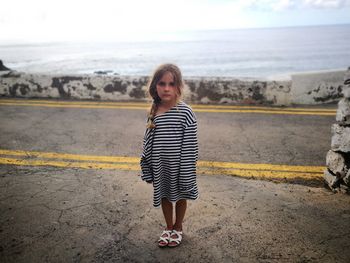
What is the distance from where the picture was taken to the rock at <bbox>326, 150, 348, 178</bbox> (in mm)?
3010

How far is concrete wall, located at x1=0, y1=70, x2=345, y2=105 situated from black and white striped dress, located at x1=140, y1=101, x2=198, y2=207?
415 cm

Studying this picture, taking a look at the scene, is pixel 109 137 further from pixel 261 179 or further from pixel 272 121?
pixel 272 121

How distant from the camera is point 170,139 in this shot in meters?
2.18

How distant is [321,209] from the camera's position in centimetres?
281

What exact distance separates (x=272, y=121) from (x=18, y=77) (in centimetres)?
596

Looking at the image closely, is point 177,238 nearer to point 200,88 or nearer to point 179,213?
point 179,213

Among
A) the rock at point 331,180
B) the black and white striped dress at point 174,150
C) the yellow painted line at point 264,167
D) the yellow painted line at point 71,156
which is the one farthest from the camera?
the yellow painted line at point 71,156

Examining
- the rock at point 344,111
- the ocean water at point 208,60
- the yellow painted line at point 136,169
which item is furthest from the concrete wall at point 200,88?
the rock at point 344,111

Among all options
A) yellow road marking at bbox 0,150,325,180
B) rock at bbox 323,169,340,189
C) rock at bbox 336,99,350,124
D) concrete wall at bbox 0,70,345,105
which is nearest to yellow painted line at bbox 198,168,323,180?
yellow road marking at bbox 0,150,325,180

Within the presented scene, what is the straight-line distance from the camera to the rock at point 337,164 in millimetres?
3010

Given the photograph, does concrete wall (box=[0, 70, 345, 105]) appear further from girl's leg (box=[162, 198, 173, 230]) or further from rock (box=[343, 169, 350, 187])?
girl's leg (box=[162, 198, 173, 230])

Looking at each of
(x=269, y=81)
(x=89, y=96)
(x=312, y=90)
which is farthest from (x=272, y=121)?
(x=89, y=96)

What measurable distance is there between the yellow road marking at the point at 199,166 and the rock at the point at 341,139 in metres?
0.58

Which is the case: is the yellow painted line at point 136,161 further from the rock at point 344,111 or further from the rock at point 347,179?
the rock at point 344,111
